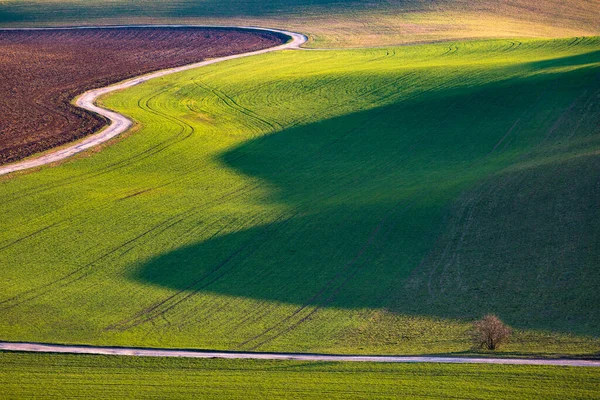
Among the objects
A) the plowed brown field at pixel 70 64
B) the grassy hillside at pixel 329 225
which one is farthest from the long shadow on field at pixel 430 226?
the plowed brown field at pixel 70 64

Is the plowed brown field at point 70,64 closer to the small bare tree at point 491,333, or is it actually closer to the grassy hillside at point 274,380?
the grassy hillside at point 274,380

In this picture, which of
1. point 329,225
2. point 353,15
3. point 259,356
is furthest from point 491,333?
point 353,15

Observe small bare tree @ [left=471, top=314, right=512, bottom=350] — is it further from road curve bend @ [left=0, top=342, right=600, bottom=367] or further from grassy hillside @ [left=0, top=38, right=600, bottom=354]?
road curve bend @ [left=0, top=342, right=600, bottom=367]

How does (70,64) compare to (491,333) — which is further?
(70,64)

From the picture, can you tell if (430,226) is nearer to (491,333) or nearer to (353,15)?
(491,333)

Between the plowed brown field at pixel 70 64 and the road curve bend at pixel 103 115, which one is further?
the plowed brown field at pixel 70 64

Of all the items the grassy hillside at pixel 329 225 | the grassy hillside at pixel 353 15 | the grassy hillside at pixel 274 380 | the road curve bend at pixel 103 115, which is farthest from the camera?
the grassy hillside at pixel 353 15

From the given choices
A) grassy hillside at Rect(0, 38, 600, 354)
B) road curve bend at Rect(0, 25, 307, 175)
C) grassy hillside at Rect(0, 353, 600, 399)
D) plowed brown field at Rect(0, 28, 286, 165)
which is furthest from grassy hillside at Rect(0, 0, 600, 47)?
grassy hillside at Rect(0, 353, 600, 399)
